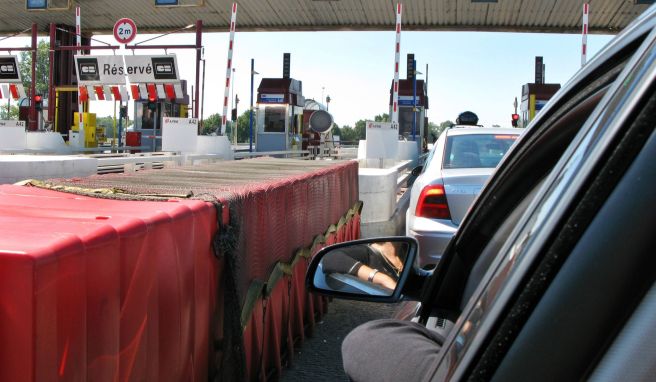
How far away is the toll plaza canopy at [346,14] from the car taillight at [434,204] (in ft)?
49.3

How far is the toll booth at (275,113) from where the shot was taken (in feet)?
110

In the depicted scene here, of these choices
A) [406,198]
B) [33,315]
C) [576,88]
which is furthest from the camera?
[406,198]

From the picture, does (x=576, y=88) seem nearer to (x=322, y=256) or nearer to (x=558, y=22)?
(x=322, y=256)

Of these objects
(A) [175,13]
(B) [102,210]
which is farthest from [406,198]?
(A) [175,13]

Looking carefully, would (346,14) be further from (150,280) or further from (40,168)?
(150,280)

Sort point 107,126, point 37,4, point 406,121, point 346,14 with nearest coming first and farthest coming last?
point 37,4 → point 346,14 → point 406,121 → point 107,126

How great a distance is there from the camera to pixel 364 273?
2418mm

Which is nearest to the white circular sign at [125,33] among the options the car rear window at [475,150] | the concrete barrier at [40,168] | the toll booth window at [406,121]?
the concrete barrier at [40,168]

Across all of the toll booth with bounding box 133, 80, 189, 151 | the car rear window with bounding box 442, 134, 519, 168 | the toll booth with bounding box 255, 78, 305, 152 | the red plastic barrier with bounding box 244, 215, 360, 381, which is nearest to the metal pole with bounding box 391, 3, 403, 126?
the car rear window with bounding box 442, 134, 519, 168

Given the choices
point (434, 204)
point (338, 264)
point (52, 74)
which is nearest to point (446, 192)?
point (434, 204)

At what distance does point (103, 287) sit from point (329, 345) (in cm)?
354

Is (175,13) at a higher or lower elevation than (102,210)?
higher

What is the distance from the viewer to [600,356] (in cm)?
83

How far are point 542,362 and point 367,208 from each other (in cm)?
930
